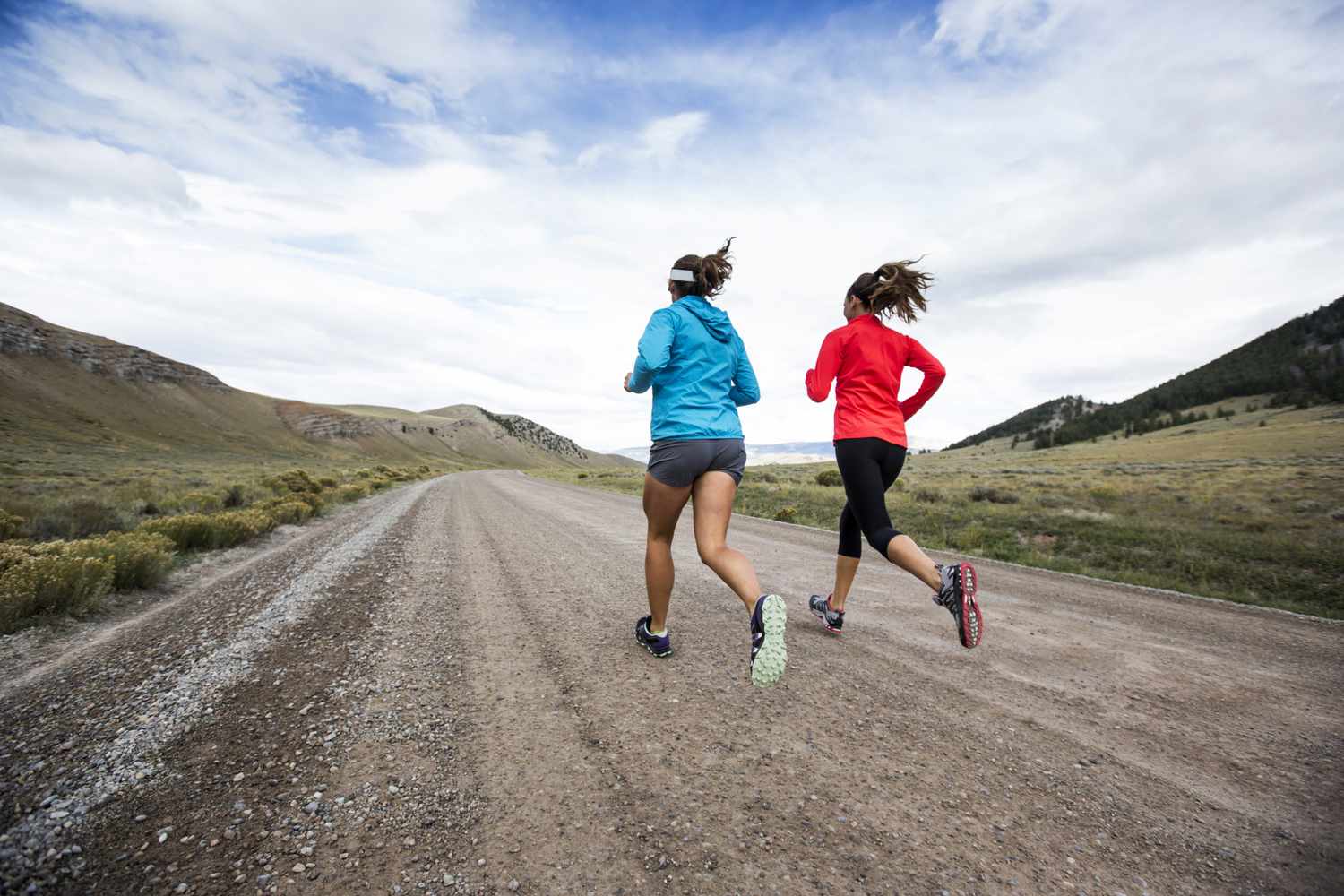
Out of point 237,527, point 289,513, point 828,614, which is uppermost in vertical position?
point 828,614

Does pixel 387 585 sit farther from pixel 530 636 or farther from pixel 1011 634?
pixel 1011 634

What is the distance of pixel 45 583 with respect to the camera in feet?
14.1

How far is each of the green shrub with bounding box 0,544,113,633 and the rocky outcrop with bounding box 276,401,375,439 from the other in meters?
127

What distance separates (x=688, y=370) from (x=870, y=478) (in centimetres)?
142

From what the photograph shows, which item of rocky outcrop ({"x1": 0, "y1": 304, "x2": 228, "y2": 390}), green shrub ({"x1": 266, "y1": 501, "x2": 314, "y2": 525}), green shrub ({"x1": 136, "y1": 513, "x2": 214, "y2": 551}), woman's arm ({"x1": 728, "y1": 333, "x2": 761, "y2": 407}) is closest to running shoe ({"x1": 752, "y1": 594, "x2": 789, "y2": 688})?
woman's arm ({"x1": 728, "y1": 333, "x2": 761, "y2": 407})

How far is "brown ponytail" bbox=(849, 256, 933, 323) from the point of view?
3641mm

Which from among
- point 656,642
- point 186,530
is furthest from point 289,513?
point 656,642

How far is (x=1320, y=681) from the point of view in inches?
133

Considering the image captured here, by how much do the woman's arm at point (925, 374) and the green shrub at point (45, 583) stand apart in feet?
22.1

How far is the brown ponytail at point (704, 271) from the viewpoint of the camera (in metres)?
3.26

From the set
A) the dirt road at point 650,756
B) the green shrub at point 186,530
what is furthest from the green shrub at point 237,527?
the dirt road at point 650,756

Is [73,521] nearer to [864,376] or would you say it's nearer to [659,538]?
[659,538]

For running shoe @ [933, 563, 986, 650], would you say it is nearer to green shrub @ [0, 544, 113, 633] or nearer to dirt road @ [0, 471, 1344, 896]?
dirt road @ [0, 471, 1344, 896]

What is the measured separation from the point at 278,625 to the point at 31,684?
3.83 feet
